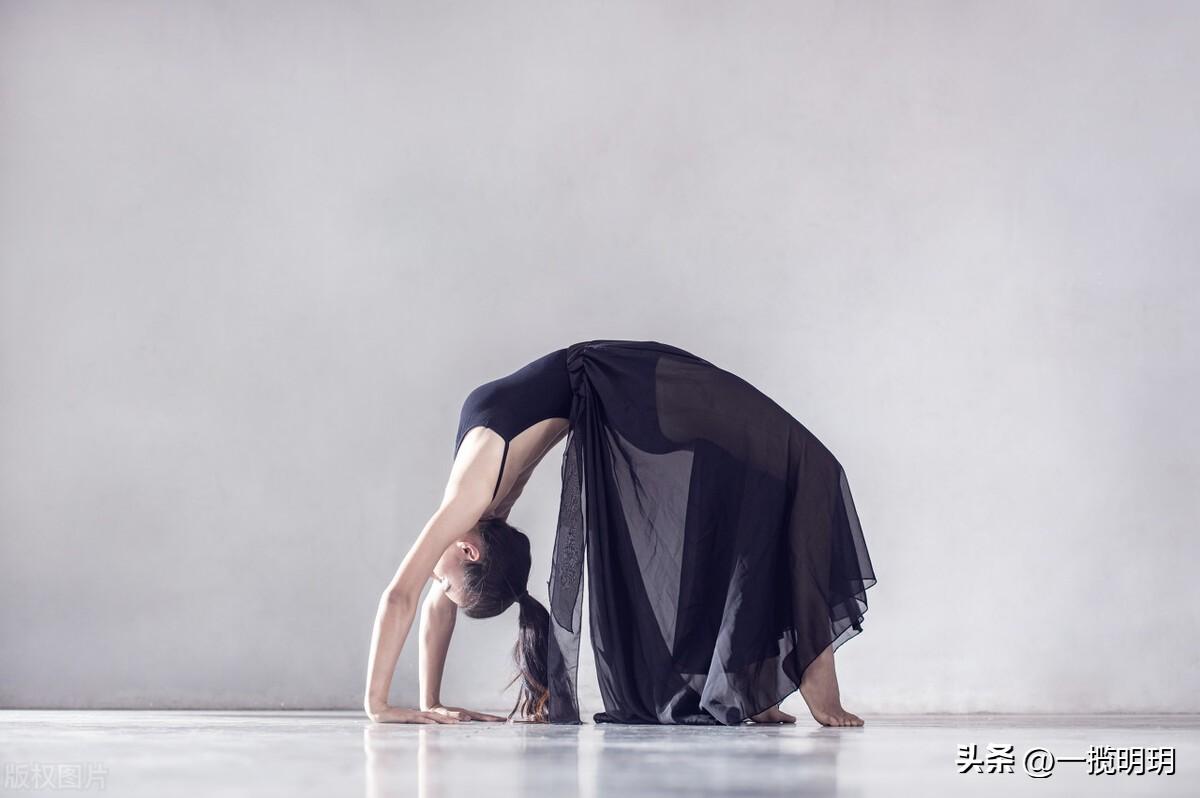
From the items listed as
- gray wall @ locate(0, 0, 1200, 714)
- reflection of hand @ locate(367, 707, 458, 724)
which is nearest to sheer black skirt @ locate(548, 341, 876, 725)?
reflection of hand @ locate(367, 707, 458, 724)

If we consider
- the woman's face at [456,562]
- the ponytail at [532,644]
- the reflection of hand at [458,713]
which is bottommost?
the reflection of hand at [458,713]

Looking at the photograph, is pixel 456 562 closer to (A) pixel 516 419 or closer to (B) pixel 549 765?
(A) pixel 516 419

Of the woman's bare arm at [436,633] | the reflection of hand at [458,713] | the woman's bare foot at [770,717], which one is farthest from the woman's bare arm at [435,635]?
the woman's bare foot at [770,717]

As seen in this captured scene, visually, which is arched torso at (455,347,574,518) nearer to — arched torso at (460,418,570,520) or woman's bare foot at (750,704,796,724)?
arched torso at (460,418,570,520)

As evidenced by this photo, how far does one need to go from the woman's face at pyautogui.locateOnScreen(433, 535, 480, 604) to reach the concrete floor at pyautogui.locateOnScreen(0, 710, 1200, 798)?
600mm

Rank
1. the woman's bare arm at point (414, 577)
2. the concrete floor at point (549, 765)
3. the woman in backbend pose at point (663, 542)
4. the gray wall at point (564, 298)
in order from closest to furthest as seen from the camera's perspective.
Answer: the concrete floor at point (549, 765), the woman's bare arm at point (414, 577), the woman in backbend pose at point (663, 542), the gray wall at point (564, 298)

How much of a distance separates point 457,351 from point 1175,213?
2.42 meters

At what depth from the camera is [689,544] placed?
7.47ft

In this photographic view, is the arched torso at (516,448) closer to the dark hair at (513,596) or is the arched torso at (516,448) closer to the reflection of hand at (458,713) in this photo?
the dark hair at (513,596)

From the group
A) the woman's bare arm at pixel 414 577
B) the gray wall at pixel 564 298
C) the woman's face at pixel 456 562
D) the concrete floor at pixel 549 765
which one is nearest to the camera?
the concrete floor at pixel 549 765

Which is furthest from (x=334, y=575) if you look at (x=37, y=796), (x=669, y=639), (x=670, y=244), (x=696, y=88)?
(x=37, y=796)

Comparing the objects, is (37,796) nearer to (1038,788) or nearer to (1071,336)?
(1038,788)

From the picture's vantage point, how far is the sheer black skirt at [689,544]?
2.19 m

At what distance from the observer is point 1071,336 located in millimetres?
3707
